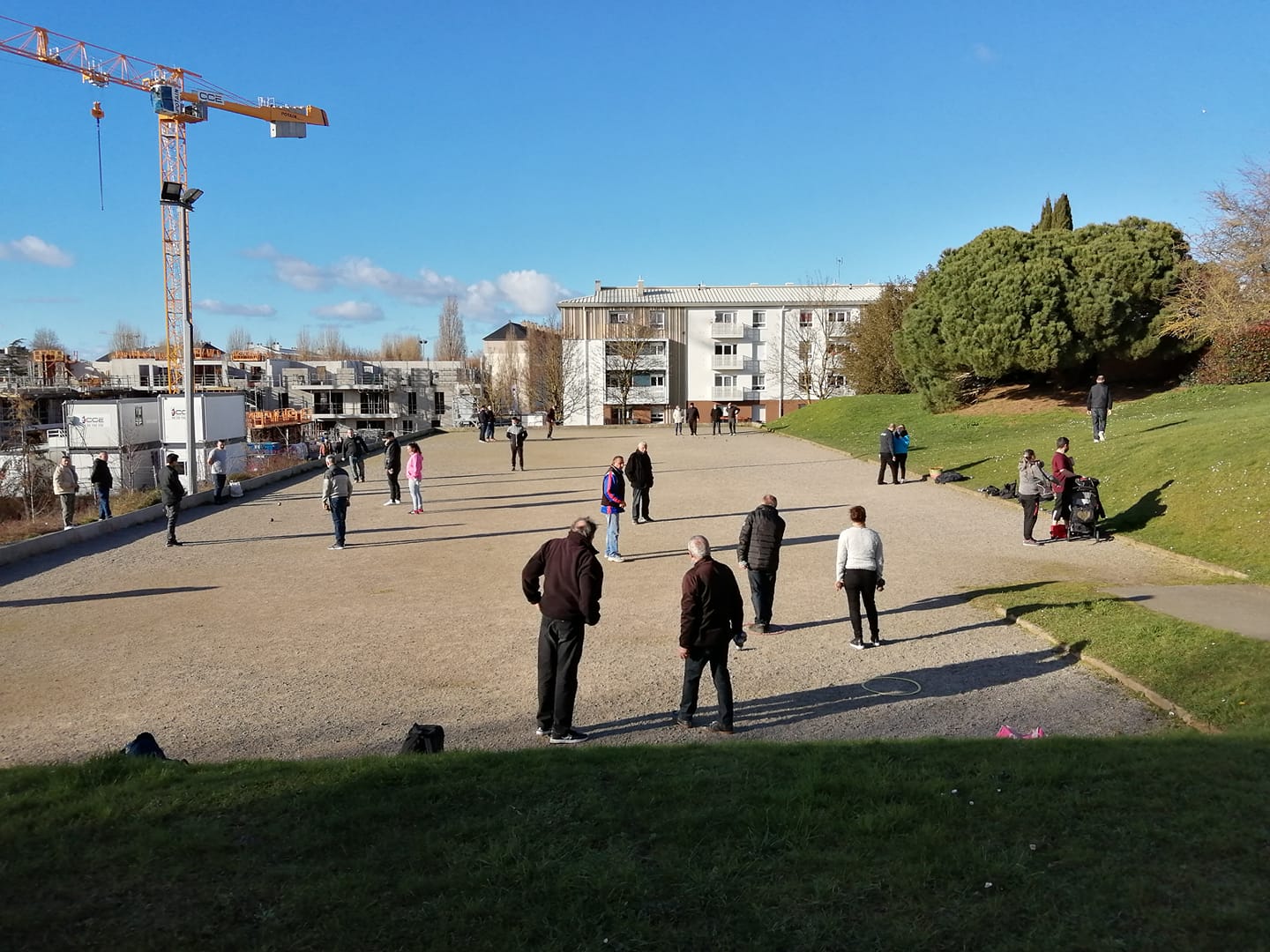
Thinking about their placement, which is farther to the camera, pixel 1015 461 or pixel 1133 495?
pixel 1015 461

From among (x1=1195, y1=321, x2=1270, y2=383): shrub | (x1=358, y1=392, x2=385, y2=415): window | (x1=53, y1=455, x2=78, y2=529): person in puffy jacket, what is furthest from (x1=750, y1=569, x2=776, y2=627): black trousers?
(x1=358, y1=392, x2=385, y2=415): window

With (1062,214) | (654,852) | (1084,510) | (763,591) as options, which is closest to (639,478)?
(763,591)

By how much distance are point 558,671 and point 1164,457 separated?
49.7 ft

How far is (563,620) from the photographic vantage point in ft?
23.1

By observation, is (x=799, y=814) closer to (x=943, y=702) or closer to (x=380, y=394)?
(x=943, y=702)

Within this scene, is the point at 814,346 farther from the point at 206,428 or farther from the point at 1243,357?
the point at 206,428

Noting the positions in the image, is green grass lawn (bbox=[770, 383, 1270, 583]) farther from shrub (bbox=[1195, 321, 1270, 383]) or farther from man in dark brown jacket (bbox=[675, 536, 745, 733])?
man in dark brown jacket (bbox=[675, 536, 745, 733])

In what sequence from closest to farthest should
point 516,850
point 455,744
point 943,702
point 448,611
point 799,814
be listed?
point 516,850 < point 799,814 < point 455,744 < point 943,702 < point 448,611

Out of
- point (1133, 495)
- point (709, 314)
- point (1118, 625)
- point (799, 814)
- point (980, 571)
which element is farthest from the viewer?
point (709, 314)

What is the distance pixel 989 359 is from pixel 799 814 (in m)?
32.4

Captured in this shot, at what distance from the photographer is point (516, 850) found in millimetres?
4414

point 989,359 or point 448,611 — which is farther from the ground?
point 989,359

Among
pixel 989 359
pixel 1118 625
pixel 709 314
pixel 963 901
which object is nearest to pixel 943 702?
pixel 1118 625

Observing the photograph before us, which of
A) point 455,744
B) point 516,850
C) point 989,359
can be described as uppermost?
point 989,359
